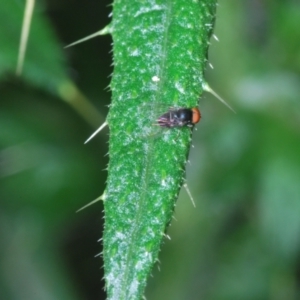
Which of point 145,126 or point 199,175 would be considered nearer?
point 145,126

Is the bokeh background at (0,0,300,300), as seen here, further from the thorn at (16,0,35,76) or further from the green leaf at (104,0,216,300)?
the green leaf at (104,0,216,300)

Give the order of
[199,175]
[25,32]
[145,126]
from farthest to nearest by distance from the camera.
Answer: [199,175]
[25,32]
[145,126]

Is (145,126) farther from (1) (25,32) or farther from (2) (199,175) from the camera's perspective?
(2) (199,175)

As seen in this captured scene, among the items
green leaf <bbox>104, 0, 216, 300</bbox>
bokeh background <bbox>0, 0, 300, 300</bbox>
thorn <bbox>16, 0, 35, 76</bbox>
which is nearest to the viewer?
green leaf <bbox>104, 0, 216, 300</bbox>

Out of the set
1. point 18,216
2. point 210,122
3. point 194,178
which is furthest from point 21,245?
point 210,122

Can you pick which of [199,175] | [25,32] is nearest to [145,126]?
[25,32]

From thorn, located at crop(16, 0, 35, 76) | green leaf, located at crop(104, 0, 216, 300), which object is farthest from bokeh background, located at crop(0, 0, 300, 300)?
green leaf, located at crop(104, 0, 216, 300)
